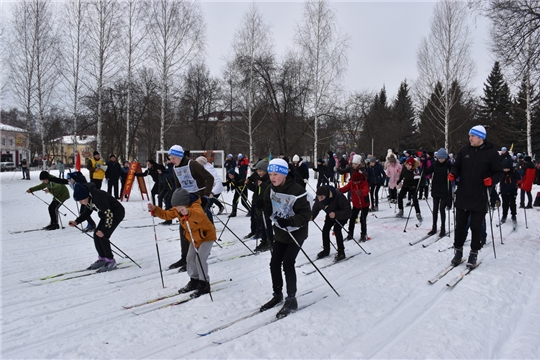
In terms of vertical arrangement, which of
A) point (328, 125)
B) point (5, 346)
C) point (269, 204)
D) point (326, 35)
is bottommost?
point (5, 346)

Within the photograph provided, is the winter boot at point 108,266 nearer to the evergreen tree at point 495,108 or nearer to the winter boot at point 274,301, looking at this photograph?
the winter boot at point 274,301

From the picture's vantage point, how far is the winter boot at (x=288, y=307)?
4.02 m

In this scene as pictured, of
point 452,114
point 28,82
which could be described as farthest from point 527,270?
point 452,114

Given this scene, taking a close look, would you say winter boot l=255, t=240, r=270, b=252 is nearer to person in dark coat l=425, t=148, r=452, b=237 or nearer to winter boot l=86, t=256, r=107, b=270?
winter boot l=86, t=256, r=107, b=270

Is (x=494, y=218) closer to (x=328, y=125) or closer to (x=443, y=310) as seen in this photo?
(x=443, y=310)

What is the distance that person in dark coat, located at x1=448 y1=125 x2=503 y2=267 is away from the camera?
5416 millimetres

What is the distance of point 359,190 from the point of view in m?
7.49

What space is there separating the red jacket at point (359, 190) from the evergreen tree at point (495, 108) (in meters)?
→ 35.3

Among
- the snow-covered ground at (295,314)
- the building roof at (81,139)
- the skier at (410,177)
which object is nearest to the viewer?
the snow-covered ground at (295,314)

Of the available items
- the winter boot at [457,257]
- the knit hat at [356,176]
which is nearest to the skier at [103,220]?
the knit hat at [356,176]

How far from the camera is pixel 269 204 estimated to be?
4.47 m

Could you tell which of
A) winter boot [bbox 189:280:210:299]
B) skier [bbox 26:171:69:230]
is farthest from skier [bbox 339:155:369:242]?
skier [bbox 26:171:69:230]

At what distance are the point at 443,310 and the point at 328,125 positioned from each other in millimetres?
29505

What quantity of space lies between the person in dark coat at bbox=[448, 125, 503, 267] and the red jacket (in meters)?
2.00
